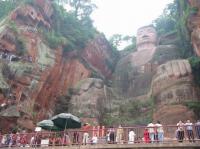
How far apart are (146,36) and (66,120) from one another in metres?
32.0

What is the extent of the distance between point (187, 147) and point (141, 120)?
17.2 metres

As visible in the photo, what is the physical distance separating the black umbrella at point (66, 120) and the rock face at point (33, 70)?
8.50m

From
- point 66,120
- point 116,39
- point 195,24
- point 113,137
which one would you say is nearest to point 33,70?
point 66,120

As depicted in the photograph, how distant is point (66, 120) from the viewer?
1867 centimetres

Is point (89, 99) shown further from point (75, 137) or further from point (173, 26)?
point (173, 26)

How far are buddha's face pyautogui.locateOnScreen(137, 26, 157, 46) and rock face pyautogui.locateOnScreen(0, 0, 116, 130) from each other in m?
10.1

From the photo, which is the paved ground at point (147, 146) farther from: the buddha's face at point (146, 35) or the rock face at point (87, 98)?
the buddha's face at point (146, 35)

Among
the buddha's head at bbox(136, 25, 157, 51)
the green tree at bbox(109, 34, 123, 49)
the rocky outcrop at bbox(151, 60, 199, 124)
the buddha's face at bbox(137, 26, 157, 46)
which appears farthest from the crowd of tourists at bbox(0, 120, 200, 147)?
the green tree at bbox(109, 34, 123, 49)

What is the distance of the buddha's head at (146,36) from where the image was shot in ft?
158

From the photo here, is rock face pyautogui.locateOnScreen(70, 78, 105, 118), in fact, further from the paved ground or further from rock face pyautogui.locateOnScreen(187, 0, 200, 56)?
the paved ground

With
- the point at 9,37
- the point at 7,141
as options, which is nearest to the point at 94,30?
the point at 9,37

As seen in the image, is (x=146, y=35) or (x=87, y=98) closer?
(x=87, y=98)

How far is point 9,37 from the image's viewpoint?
3106cm

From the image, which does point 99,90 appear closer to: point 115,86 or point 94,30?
point 115,86
